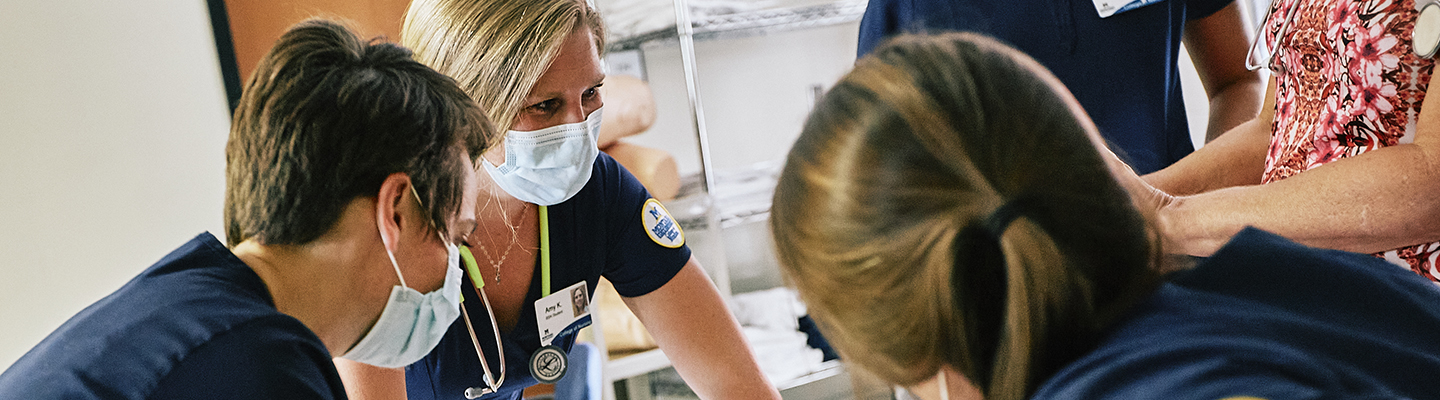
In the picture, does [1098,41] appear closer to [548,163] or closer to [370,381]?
[548,163]

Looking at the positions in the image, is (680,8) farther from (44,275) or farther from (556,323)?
(44,275)

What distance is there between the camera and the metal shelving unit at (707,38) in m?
2.09

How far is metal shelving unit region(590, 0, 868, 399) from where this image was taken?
2.09 metres

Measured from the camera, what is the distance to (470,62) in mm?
1251

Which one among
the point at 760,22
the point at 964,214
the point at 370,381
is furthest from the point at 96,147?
the point at 964,214

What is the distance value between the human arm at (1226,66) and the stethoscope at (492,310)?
1164mm

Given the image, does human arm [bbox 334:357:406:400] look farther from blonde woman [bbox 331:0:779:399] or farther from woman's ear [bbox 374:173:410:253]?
woman's ear [bbox 374:173:410:253]

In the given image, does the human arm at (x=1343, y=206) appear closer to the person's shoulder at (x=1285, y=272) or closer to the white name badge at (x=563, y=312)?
the person's shoulder at (x=1285, y=272)

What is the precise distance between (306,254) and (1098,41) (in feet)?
3.91

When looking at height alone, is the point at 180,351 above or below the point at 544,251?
above

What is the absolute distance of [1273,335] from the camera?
54 cm

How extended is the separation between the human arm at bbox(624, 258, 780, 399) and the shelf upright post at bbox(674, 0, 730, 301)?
2.44ft

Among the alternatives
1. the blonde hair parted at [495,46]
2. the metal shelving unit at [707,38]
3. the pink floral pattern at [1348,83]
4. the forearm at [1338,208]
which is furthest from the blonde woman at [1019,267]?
the metal shelving unit at [707,38]

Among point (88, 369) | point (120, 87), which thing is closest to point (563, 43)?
point (88, 369)
